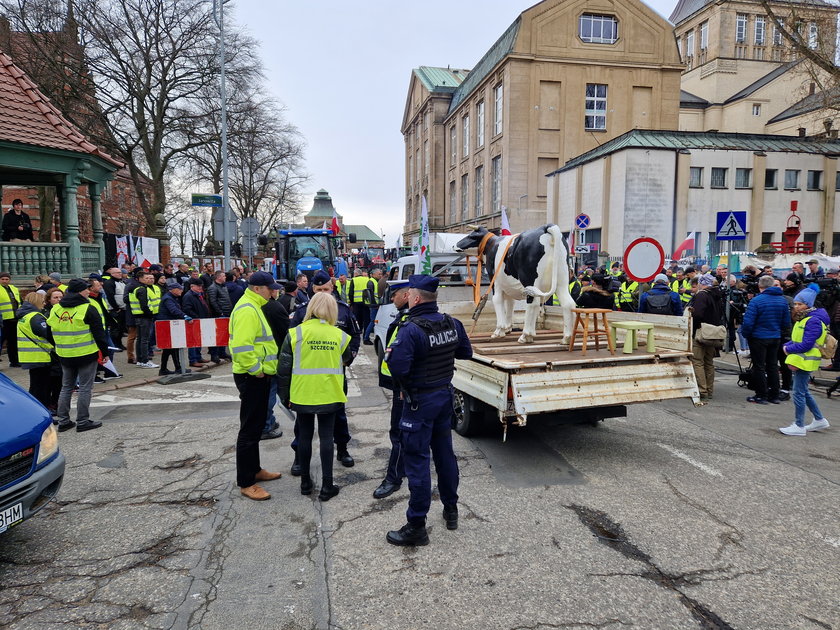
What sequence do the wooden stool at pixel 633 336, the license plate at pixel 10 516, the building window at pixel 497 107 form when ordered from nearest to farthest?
the license plate at pixel 10 516, the wooden stool at pixel 633 336, the building window at pixel 497 107

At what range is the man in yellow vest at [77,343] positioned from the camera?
22.0 ft

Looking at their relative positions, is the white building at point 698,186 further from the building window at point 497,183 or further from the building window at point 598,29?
the building window at point 598,29

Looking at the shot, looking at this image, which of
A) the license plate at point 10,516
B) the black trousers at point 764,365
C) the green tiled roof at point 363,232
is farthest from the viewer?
the green tiled roof at point 363,232

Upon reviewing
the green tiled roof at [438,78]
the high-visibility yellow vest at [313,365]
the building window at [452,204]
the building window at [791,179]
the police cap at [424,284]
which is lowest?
the high-visibility yellow vest at [313,365]

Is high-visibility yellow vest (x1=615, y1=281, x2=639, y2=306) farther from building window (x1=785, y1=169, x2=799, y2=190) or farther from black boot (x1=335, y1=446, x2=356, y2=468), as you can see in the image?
building window (x1=785, y1=169, x2=799, y2=190)

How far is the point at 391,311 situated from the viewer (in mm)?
9469

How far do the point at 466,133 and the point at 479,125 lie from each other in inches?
170

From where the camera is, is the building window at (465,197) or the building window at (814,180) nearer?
the building window at (814,180)

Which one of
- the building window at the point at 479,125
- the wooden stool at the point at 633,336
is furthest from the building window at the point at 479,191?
the wooden stool at the point at 633,336

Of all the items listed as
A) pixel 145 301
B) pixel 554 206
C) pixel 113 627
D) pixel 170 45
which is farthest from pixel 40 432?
pixel 554 206

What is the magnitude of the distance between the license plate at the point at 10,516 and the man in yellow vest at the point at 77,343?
3.51m

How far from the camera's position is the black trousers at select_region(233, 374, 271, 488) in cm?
496

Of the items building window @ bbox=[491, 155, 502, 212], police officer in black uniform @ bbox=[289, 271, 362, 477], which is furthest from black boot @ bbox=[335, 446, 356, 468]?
building window @ bbox=[491, 155, 502, 212]

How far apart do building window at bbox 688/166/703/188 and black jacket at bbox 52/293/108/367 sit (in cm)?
2794
